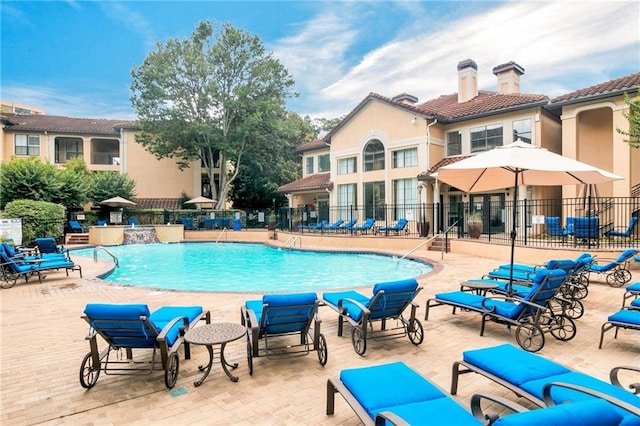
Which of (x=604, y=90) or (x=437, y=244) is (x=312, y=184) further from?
(x=604, y=90)

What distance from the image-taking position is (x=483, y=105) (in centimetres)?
2041

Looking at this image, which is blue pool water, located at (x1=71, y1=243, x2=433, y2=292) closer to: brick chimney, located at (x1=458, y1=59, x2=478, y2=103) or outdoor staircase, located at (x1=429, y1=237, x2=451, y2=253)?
outdoor staircase, located at (x1=429, y1=237, x2=451, y2=253)

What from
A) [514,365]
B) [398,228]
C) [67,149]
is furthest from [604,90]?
[67,149]

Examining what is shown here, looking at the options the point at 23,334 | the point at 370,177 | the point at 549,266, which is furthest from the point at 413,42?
the point at 23,334

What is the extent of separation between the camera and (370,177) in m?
23.8

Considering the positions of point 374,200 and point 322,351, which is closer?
point 322,351

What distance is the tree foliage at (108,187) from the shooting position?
28016 millimetres

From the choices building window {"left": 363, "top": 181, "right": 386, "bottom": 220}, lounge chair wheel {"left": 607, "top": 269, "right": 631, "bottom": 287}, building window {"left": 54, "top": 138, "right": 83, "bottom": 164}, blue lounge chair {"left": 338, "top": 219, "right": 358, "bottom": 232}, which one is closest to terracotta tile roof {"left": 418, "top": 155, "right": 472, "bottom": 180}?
building window {"left": 363, "top": 181, "right": 386, "bottom": 220}

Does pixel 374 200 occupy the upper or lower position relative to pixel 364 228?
upper

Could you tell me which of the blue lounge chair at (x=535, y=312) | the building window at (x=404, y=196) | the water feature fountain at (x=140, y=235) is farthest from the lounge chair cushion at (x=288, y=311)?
the water feature fountain at (x=140, y=235)

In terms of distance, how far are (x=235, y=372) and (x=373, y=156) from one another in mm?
21037

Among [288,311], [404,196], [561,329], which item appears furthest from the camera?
[404,196]

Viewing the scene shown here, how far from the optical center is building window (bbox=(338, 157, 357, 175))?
82.4 feet

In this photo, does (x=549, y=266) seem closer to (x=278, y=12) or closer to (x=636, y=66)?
(x=636, y=66)
